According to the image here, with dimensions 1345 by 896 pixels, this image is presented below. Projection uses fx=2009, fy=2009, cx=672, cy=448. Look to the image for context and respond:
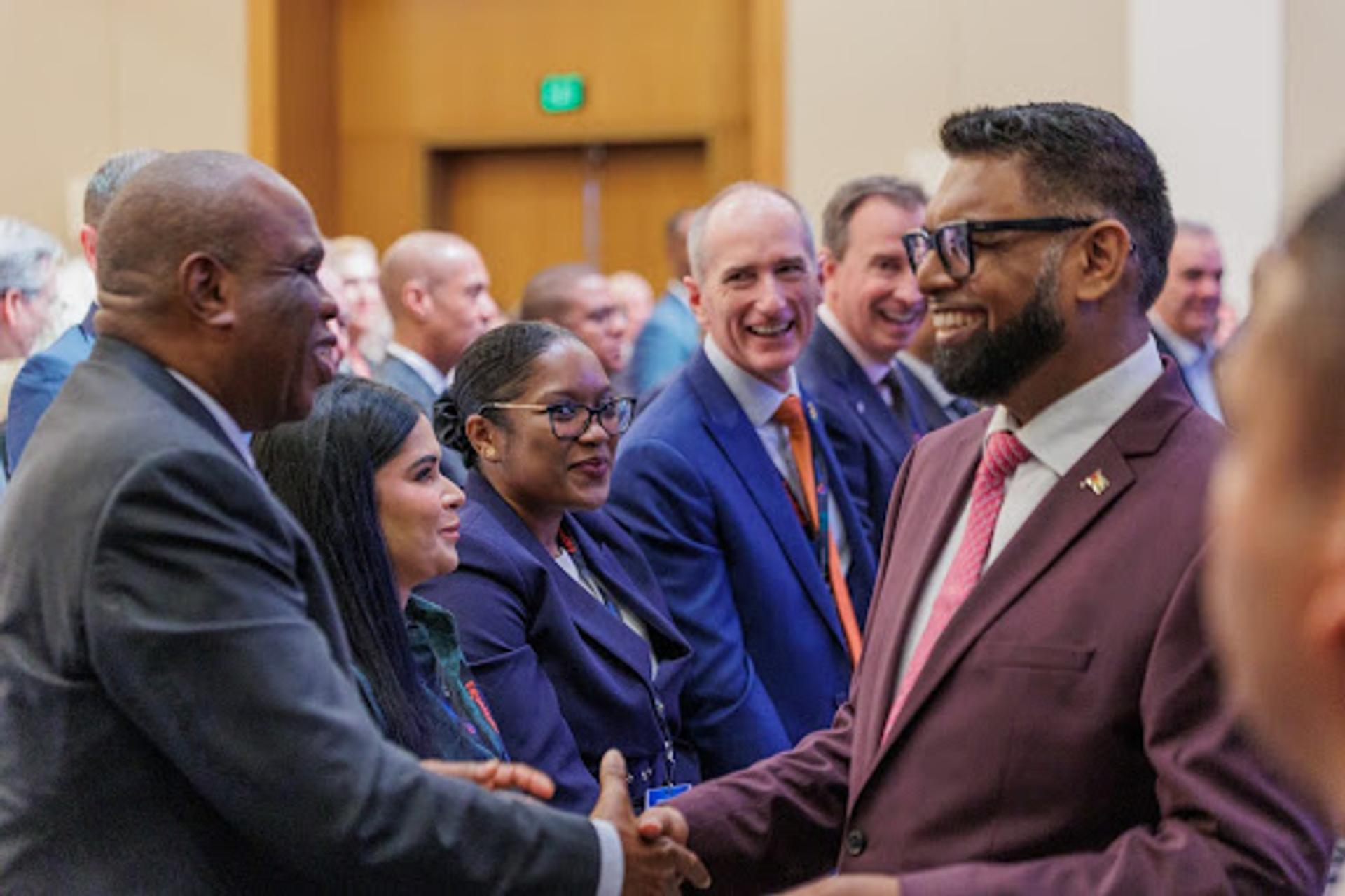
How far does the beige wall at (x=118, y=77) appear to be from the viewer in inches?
408

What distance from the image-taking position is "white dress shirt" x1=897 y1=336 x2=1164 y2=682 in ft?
8.12

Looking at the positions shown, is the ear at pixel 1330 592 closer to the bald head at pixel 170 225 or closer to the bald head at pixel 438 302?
the bald head at pixel 170 225

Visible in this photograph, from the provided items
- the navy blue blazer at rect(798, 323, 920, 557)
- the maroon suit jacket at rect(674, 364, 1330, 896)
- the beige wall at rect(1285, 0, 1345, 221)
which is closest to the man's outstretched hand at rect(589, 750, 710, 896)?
the maroon suit jacket at rect(674, 364, 1330, 896)

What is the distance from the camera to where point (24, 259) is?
532 centimetres

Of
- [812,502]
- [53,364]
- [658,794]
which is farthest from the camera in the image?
[812,502]

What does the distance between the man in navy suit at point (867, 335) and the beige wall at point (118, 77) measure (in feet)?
18.2

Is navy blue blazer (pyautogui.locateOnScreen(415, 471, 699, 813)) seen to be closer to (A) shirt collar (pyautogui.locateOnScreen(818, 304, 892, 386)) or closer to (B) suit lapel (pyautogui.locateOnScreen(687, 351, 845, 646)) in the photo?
(B) suit lapel (pyautogui.locateOnScreen(687, 351, 845, 646))

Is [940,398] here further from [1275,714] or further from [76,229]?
[76,229]

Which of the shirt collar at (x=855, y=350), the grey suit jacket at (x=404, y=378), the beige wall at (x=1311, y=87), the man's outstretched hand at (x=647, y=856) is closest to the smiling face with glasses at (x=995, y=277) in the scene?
the man's outstretched hand at (x=647, y=856)

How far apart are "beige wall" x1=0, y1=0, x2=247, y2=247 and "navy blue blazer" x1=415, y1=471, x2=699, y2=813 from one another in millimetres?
7019

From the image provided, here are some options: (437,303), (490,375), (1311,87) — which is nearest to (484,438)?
(490,375)

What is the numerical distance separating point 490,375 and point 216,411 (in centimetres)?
175

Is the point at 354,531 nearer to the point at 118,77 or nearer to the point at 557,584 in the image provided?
the point at 557,584

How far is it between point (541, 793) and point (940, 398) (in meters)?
3.40
